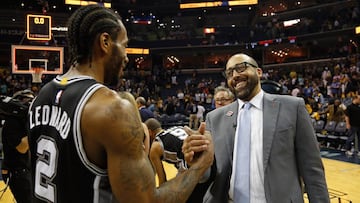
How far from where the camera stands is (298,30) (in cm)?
2530

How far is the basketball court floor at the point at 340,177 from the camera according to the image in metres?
6.02

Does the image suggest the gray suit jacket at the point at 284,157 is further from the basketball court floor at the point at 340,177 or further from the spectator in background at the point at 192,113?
the spectator in background at the point at 192,113

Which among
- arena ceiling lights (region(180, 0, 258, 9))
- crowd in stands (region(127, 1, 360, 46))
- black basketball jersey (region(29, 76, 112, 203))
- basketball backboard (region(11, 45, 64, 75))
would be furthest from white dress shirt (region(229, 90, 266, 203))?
arena ceiling lights (region(180, 0, 258, 9))

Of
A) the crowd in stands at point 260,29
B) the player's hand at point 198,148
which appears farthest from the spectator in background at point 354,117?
the crowd in stands at point 260,29

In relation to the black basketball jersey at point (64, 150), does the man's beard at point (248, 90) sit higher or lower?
higher

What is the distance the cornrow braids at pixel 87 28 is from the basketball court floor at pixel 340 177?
16.6ft

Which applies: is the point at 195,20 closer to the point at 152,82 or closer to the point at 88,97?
the point at 152,82

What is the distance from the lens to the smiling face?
8.13ft

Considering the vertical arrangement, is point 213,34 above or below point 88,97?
above

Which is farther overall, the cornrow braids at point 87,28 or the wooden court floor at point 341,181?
the wooden court floor at point 341,181

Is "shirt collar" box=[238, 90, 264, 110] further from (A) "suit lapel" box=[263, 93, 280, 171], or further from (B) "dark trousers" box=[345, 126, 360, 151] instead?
(B) "dark trousers" box=[345, 126, 360, 151]

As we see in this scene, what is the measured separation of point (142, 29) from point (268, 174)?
31.2 metres

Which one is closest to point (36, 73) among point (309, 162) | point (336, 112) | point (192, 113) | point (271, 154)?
point (192, 113)

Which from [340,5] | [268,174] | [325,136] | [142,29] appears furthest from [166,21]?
[268,174]
